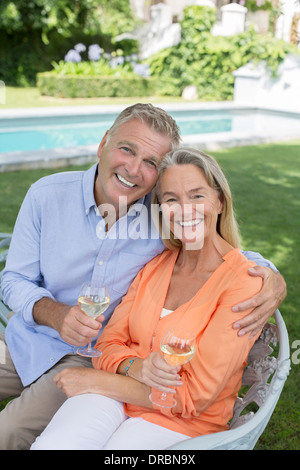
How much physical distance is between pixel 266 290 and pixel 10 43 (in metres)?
18.8

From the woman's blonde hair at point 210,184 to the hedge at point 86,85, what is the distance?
13766 millimetres

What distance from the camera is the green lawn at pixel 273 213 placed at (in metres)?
2.90

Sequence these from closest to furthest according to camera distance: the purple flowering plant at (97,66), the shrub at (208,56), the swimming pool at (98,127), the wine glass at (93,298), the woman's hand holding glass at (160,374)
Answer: the woman's hand holding glass at (160,374), the wine glass at (93,298), the swimming pool at (98,127), the purple flowering plant at (97,66), the shrub at (208,56)

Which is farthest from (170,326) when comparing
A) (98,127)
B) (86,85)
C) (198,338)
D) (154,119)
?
(86,85)

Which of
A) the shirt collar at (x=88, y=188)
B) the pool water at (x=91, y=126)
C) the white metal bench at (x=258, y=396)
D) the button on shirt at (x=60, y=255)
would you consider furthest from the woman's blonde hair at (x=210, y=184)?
the pool water at (x=91, y=126)

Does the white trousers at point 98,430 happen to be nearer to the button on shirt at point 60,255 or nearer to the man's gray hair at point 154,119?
the button on shirt at point 60,255

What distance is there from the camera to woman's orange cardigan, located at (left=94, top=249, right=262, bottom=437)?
1803 millimetres

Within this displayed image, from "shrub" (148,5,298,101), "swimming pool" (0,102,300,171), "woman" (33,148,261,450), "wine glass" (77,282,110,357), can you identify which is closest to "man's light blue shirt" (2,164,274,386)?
"woman" (33,148,261,450)

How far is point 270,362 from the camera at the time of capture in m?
1.97

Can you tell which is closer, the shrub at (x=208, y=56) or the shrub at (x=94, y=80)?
the shrub at (x=94, y=80)

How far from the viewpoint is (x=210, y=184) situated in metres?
2.09

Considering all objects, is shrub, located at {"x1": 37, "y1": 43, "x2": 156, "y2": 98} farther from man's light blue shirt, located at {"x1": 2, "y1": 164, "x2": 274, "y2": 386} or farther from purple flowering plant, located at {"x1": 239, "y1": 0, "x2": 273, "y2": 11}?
man's light blue shirt, located at {"x1": 2, "y1": 164, "x2": 274, "y2": 386}

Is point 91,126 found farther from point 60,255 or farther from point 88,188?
point 60,255
